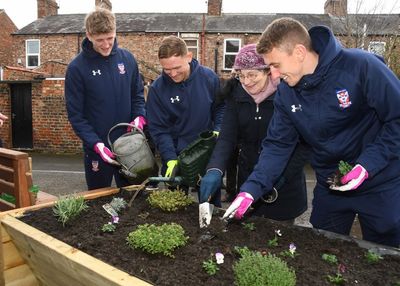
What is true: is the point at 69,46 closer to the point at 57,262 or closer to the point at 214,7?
the point at 214,7

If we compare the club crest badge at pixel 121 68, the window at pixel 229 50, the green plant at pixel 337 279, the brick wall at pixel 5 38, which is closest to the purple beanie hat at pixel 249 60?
the club crest badge at pixel 121 68

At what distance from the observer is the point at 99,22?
294 cm

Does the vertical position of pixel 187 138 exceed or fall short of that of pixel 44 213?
it exceeds it

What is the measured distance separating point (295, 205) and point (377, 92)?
121cm

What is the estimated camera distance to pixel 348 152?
7.22 feet

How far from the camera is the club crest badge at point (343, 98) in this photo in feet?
6.78

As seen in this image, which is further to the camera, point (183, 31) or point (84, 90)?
point (183, 31)

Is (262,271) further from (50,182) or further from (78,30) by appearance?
(78,30)

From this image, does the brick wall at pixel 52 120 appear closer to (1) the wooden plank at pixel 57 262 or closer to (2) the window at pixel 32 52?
(2) the window at pixel 32 52

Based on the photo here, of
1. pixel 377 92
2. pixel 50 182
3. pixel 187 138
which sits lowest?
pixel 50 182

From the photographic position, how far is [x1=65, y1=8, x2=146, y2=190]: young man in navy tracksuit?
10.4 feet

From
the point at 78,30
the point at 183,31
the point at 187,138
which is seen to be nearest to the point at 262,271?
the point at 187,138

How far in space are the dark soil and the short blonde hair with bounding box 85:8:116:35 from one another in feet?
4.50

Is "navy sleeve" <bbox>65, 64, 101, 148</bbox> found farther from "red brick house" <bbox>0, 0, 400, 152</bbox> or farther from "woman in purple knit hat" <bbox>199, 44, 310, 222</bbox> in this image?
"red brick house" <bbox>0, 0, 400, 152</bbox>
